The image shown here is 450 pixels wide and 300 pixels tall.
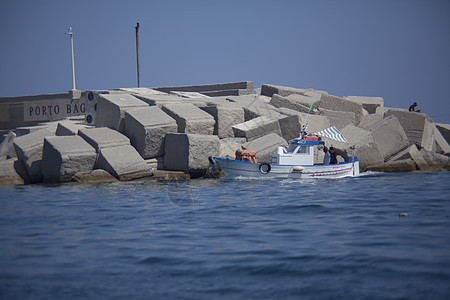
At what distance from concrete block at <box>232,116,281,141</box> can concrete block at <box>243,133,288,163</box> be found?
0.87 meters

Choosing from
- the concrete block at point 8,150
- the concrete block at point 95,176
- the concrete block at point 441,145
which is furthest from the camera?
the concrete block at point 441,145

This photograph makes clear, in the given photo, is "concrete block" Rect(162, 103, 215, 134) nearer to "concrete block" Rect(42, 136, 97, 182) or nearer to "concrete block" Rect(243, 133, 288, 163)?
"concrete block" Rect(243, 133, 288, 163)

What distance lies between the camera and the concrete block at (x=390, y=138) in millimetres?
17375

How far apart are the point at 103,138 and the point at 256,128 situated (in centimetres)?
515

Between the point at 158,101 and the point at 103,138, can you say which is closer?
the point at 103,138

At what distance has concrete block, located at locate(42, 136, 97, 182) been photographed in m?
13.8

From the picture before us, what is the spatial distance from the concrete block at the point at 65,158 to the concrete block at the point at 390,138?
954 cm

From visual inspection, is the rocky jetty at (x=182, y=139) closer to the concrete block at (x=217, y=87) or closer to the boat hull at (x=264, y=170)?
the boat hull at (x=264, y=170)

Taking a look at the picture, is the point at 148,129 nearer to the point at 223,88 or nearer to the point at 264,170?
the point at 264,170

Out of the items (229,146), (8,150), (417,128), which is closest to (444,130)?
(417,128)

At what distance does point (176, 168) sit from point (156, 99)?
3.95 meters

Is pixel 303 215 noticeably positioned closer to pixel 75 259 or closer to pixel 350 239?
pixel 350 239

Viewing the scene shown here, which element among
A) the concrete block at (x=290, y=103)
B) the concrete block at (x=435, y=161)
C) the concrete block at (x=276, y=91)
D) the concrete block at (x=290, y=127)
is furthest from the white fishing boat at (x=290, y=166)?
the concrete block at (x=276, y=91)

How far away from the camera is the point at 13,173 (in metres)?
14.7
